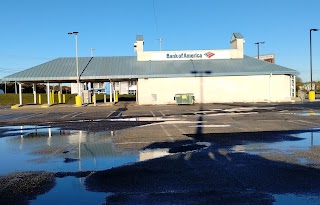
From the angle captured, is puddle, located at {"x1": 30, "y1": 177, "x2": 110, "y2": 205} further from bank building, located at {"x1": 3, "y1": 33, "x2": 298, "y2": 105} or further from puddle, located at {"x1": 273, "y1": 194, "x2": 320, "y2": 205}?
bank building, located at {"x1": 3, "y1": 33, "x2": 298, "y2": 105}

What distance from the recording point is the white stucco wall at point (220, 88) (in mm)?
43000

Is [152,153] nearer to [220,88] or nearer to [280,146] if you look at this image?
[280,146]

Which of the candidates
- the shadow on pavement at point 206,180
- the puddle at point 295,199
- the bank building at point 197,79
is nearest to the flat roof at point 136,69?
the bank building at point 197,79

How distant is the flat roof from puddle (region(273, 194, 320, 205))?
3690 centimetres

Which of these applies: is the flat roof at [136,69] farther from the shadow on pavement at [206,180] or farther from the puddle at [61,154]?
the shadow on pavement at [206,180]

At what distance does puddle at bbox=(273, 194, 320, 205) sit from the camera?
18.1ft

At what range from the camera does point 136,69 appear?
4444cm

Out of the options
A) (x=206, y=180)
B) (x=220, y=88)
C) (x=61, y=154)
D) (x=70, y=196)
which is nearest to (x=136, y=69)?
(x=220, y=88)

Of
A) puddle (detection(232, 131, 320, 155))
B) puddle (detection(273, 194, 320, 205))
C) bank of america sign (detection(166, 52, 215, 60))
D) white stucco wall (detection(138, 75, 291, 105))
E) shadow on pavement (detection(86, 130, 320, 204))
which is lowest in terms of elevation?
puddle (detection(273, 194, 320, 205))

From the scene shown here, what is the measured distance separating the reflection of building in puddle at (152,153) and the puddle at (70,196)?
2.79 metres

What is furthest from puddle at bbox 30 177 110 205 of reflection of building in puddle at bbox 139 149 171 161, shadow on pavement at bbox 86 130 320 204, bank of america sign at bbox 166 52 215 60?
bank of america sign at bbox 166 52 215 60

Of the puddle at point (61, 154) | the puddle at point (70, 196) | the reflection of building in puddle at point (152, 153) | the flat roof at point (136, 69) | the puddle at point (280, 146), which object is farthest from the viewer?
the flat roof at point (136, 69)

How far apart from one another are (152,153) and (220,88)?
112 feet

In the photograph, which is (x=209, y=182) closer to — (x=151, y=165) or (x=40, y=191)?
(x=151, y=165)
